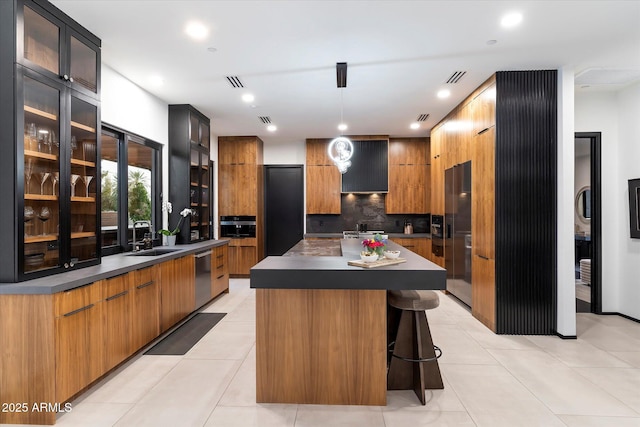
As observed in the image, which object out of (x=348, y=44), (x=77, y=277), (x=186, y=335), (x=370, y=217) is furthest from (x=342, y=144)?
(x=370, y=217)

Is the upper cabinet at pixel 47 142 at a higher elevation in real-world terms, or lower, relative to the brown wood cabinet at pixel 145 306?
higher

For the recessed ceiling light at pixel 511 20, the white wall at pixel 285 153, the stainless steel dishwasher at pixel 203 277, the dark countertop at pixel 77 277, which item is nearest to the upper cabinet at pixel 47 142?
the dark countertop at pixel 77 277

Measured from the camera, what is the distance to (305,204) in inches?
305

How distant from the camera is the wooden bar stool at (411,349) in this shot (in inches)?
103

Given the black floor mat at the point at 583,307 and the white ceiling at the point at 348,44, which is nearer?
the white ceiling at the point at 348,44

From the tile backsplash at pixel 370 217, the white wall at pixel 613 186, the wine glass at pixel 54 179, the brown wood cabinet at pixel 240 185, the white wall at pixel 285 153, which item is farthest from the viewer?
the white wall at pixel 285 153

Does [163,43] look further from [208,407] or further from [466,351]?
[466,351]

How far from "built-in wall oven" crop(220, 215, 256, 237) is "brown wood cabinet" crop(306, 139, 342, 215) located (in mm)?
1245

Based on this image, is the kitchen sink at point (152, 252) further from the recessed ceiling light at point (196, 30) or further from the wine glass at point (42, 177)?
the recessed ceiling light at point (196, 30)

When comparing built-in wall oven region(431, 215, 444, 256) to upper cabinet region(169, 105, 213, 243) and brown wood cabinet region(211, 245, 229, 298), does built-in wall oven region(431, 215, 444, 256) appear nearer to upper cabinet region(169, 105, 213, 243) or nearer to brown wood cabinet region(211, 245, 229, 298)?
brown wood cabinet region(211, 245, 229, 298)

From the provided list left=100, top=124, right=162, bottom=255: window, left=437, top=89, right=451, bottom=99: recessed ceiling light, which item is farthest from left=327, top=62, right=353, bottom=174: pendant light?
left=100, top=124, right=162, bottom=255: window

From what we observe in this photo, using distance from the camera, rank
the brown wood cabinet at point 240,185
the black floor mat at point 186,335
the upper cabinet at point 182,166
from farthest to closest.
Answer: the brown wood cabinet at point 240,185 → the upper cabinet at point 182,166 → the black floor mat at point 186,335

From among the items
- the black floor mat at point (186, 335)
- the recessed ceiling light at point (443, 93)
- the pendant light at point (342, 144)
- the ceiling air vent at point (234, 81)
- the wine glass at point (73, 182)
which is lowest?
the black floor mat at point (186, 335)

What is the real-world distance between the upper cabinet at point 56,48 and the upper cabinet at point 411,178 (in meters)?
5.54
